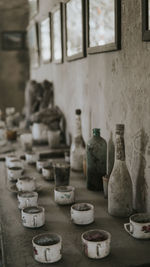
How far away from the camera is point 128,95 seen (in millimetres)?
1928

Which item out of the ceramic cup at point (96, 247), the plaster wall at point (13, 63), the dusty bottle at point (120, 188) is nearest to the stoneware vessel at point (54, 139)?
the dusty bottle at point (120, 188)

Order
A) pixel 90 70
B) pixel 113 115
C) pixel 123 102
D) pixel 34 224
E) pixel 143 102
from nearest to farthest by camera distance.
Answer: pixel 34 224 < pixel 143 102 < pixel 123 102 < pixel 113 115 < pixel 90 70

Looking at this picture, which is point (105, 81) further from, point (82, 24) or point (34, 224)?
point (34, 224)

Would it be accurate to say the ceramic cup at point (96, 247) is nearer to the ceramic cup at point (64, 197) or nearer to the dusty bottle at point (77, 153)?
Answer: the ceramic cup at point (64, 197)

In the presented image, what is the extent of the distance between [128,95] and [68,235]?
80 centimetres

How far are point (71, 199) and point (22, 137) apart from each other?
147 cm

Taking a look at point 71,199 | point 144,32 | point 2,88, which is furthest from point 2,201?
point 2,88

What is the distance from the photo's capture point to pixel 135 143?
1.86 metres

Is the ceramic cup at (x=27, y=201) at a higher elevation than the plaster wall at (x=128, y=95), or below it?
below

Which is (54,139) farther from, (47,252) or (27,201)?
(47,252)

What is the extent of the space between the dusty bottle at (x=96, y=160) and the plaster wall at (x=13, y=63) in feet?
17.0

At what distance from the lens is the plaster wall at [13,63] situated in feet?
22.4

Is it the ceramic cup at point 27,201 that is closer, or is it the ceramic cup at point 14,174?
the ceramic cup at point 27,201

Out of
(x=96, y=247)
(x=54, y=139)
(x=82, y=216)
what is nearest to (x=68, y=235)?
(x=82, y=216)
